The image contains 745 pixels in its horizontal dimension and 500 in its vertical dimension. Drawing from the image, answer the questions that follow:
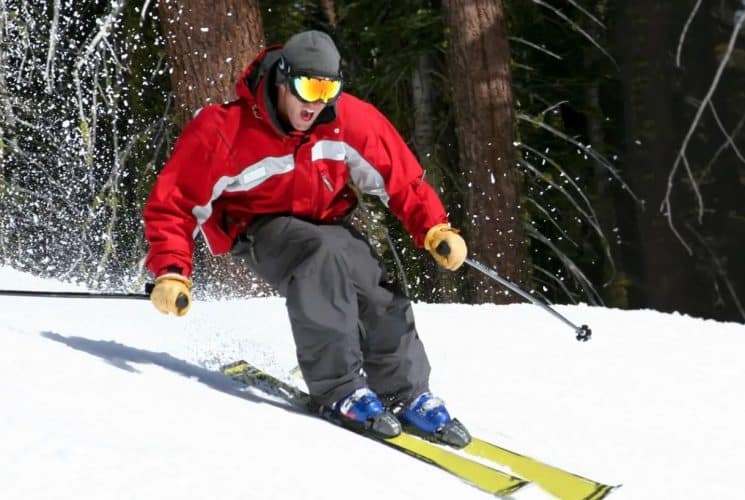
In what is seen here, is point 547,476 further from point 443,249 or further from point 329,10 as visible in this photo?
point 329,10

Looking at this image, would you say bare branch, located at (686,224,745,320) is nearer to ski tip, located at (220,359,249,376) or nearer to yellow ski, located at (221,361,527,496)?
ski tip, located at (220,359,249,376)

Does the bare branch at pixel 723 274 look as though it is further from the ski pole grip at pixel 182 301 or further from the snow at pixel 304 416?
the ski pole grip at pixel 182 301

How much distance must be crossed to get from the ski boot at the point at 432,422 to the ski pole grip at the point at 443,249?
53 cm

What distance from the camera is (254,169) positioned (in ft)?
12.5

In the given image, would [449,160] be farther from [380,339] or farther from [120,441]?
[120,441]

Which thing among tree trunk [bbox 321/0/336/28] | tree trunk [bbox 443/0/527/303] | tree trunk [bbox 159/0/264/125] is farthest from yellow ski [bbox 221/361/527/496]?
tree trunk [bbox 321/0/336/28]

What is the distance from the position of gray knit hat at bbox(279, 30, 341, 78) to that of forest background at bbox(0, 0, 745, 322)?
15.3ft

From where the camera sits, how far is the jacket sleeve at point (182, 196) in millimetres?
3717

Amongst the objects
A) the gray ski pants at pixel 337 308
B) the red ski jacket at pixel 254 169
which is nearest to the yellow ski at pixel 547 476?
the gray ski pants at pixel 337 308

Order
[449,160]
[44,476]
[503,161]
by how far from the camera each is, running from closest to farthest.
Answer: [44,476] < [503,161] < [449,160]

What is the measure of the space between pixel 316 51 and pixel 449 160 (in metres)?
6.49

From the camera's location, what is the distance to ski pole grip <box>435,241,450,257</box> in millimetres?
4004

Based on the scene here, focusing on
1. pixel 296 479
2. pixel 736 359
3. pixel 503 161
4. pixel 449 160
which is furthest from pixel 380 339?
pixel 449 160

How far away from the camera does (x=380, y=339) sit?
160 inches
